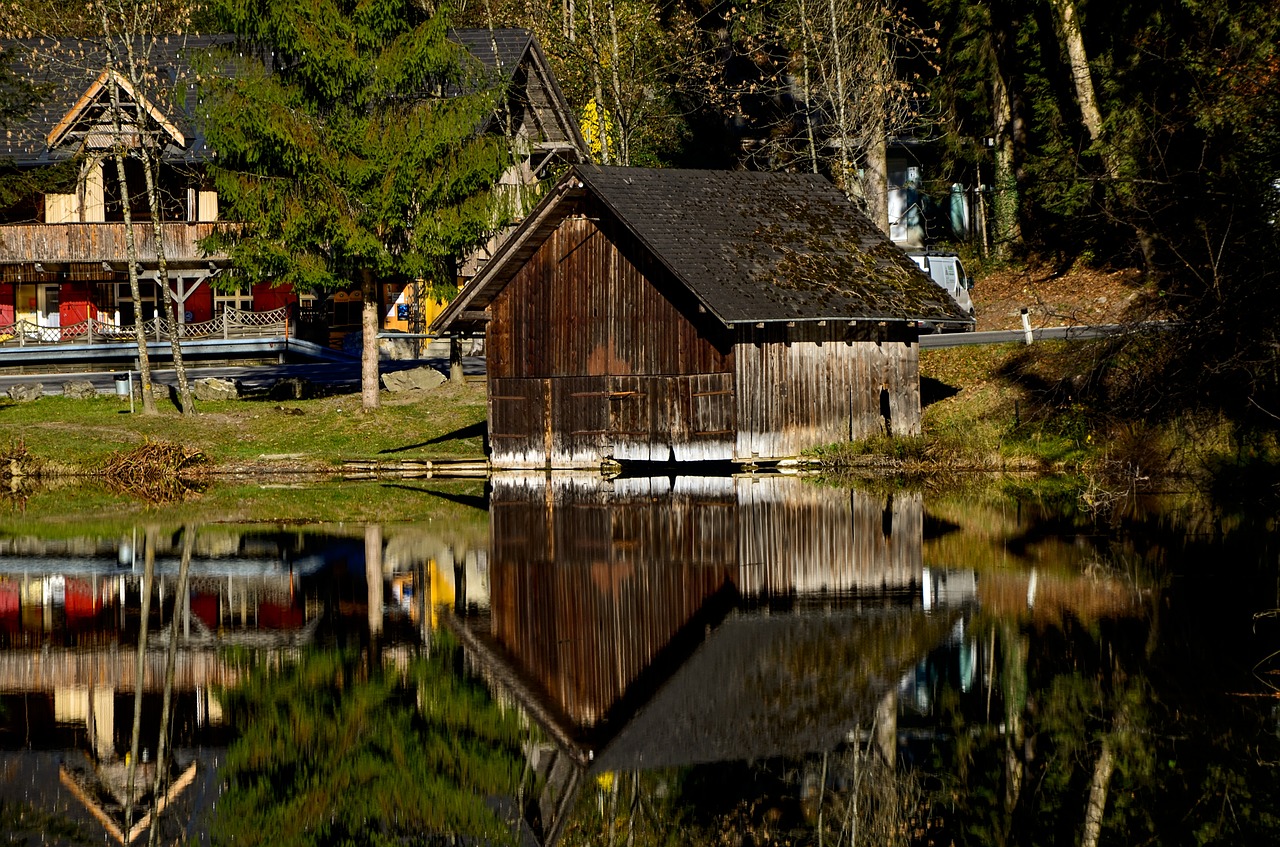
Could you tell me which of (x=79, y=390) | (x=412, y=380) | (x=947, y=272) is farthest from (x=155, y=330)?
(x=947, y=272)

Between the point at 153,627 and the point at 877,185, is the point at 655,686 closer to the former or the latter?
the point at 153,627

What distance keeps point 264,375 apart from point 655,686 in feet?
120

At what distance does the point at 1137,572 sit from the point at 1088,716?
23.3 ft

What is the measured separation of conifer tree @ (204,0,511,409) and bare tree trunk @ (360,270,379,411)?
1.33m

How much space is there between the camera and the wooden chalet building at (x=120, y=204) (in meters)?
51.5

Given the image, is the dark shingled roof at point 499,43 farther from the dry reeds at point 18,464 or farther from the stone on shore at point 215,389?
the dry reeds at point 18,464

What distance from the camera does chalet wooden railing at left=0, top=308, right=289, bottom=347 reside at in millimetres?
56031

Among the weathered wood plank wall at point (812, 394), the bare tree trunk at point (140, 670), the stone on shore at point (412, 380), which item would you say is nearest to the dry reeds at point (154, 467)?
the bare tree trunk at point (140, 670)

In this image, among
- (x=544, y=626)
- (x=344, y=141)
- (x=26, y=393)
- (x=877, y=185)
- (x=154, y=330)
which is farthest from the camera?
(x=154, y=330)

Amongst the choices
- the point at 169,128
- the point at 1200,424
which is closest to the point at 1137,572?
the point at 1200,424

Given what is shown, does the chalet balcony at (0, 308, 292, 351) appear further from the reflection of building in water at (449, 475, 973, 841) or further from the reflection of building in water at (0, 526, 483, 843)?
the reflection of building in water at (0, 526, 483, 843)

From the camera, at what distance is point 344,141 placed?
133 feet

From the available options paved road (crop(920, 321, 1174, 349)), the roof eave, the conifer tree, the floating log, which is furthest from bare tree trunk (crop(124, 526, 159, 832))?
paved road (crop(920, 321, 1174, 349))

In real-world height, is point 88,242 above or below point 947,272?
above
